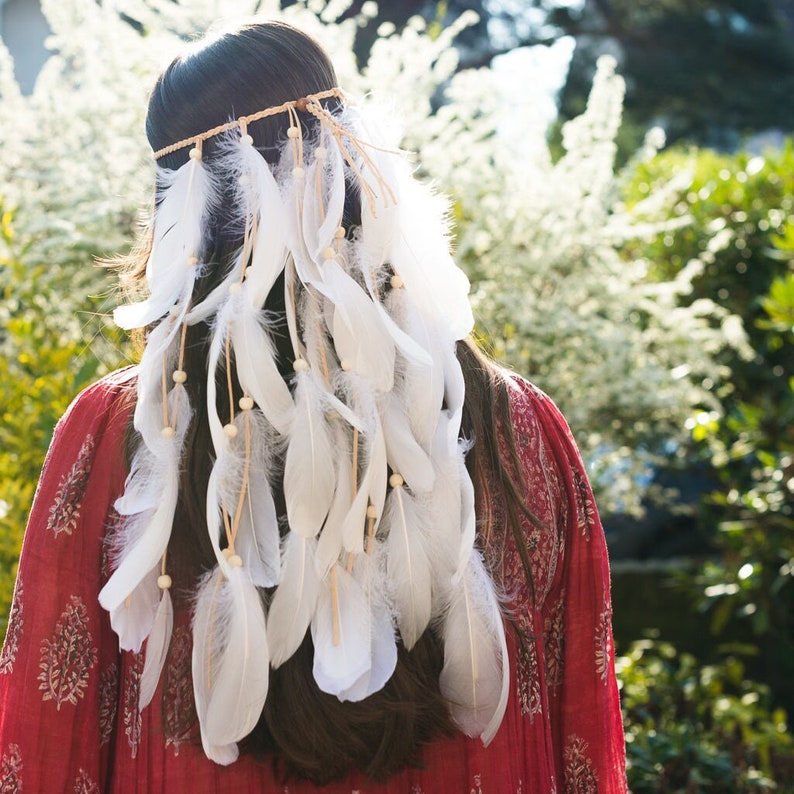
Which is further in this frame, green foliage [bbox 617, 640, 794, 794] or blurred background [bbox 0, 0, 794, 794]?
blurred background [bbox 0, 0, 794, 794]

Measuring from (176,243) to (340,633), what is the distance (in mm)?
497

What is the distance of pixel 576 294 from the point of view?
327 cm

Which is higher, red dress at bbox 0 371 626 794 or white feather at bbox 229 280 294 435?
white feather at bbox 229 280 294 435

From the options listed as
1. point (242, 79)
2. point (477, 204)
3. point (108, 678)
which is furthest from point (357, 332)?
point (477, 204)

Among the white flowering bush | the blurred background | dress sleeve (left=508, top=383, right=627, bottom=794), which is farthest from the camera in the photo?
the white flowering bush

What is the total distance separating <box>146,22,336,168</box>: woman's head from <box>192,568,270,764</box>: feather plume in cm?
52

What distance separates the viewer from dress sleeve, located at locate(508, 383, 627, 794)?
1452 mm

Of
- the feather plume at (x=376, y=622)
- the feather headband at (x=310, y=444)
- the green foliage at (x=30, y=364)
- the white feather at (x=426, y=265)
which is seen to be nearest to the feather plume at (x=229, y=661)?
the feather headband at (x=310, y=444)

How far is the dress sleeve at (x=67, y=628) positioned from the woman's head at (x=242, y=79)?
355 millimetres

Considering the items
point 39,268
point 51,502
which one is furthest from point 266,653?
point 39,268

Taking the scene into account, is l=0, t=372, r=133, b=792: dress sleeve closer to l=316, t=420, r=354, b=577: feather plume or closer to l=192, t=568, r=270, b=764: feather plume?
l=192, t=568, r=270, b=764: feather plume

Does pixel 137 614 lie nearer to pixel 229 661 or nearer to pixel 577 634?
pixel 229 661

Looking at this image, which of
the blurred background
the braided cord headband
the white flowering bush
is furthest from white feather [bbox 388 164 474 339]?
the white flowering bush

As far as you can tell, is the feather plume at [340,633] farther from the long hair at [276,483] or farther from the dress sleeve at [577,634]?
the dress sleeve at [577,634]
